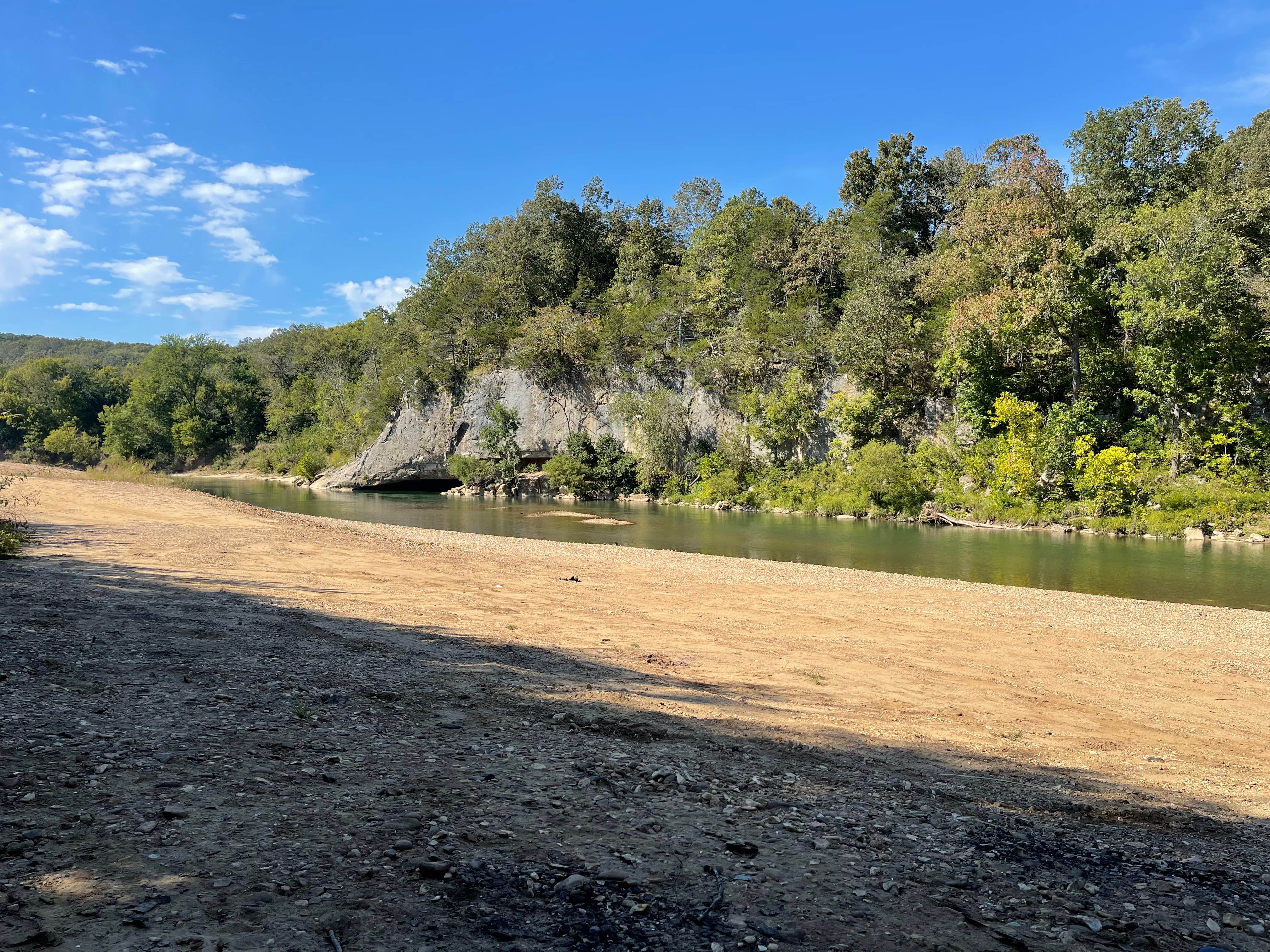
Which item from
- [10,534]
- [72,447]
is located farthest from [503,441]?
[72,447]

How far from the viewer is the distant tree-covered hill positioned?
5807 inches

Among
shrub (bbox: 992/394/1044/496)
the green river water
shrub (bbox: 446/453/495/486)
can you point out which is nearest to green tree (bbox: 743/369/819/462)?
the green river water

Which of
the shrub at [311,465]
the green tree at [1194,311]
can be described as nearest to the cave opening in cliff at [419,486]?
the shrub at [311,465]

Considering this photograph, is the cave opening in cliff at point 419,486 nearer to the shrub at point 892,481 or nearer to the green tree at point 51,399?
the shrub at point 892,481

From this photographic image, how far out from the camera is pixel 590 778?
5.40 meters

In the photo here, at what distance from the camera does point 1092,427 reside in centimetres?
3725

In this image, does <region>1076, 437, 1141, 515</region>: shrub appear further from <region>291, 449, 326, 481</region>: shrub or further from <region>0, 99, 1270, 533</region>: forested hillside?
<region>291, 449, 326, 481</region>: shrub

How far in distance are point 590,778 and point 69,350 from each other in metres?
206

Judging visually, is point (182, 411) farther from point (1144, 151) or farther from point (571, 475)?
point (1144, 151)

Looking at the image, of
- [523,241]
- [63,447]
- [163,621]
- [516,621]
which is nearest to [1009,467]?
[516,621]

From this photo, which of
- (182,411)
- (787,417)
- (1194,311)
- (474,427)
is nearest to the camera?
(1194,311)

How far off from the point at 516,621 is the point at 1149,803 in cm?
864

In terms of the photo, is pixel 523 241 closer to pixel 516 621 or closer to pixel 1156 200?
pixel 1156 200

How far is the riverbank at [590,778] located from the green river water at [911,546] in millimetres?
8908
